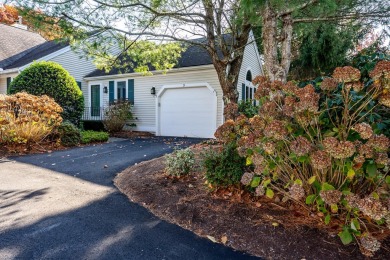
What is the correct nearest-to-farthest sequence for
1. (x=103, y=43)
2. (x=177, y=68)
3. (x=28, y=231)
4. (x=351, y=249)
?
(x=351, y=249) < (x=28, y=231) < (x=103, y=43) < (x=177, y=68)

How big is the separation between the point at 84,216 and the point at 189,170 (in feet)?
5.78

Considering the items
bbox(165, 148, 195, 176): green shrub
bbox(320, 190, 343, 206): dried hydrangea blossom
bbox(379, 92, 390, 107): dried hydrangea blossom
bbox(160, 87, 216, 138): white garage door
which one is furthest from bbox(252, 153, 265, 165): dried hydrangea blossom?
A: bbox(160, 87, 216, 138): white garage door

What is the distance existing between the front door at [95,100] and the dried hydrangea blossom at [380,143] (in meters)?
13.1

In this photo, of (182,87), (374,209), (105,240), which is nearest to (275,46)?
(374,209)

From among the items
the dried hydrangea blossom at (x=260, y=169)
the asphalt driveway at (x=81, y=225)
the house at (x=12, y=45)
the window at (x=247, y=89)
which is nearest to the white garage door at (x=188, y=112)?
the window at (x=247, y=89)

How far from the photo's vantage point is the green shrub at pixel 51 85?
8.89 metres

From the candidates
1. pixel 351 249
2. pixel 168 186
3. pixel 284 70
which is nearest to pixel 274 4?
pixel 284 70

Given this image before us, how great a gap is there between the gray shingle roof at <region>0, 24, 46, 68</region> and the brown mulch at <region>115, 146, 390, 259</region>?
14.3 meters

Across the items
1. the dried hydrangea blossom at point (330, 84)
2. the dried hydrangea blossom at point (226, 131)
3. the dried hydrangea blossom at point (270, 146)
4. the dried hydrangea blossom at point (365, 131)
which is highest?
the dried hydrangea blossom at point (330, 84)

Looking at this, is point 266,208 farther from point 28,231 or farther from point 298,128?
A: point 28,231

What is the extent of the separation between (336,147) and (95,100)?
43.6 feet

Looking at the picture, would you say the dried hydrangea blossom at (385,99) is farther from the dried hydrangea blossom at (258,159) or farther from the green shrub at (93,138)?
the green shrub at (93,138)

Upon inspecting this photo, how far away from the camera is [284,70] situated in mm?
3697

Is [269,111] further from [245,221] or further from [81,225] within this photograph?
[81,225]
